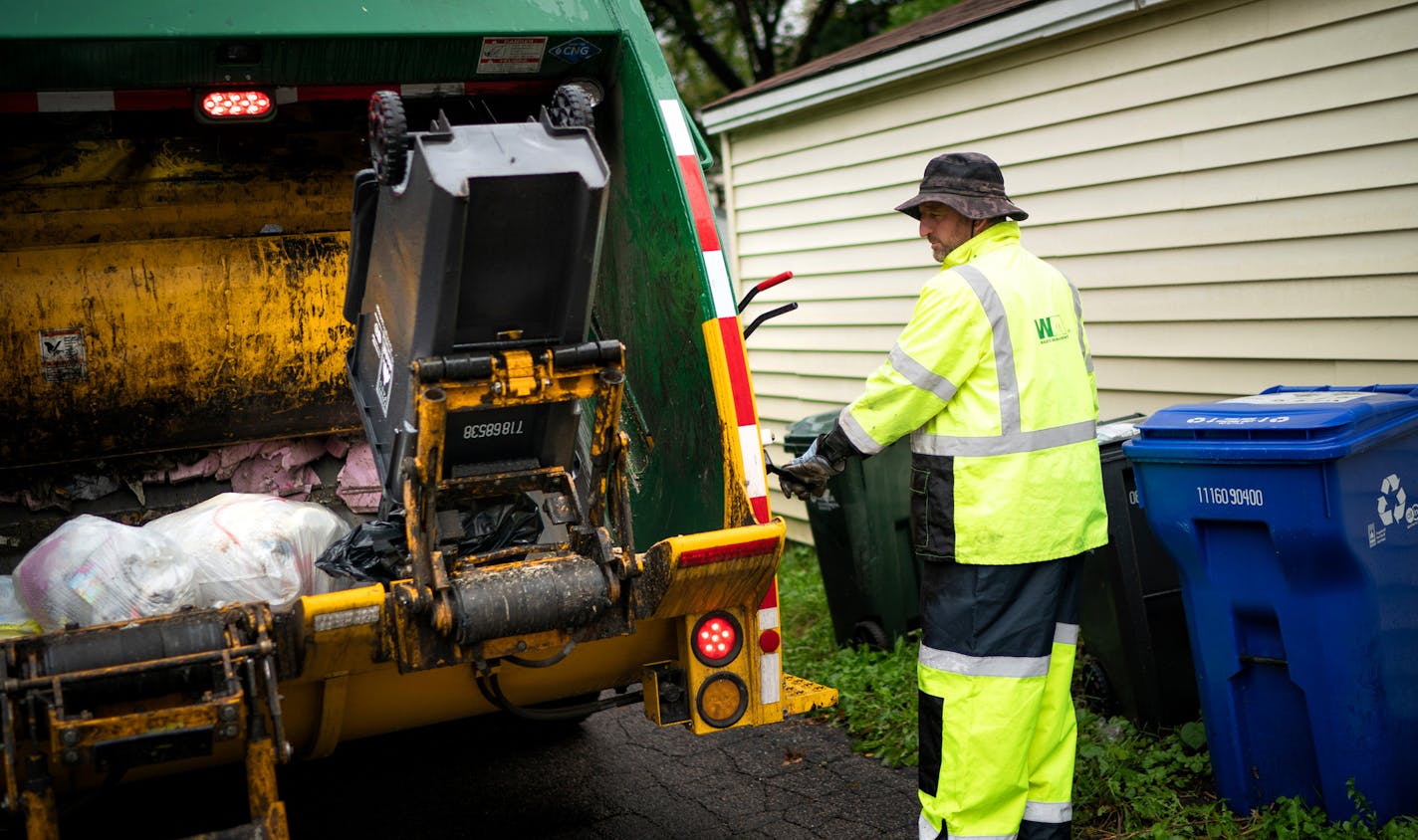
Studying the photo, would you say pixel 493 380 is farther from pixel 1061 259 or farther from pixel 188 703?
pixel 1061 259

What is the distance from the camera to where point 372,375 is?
117 inches

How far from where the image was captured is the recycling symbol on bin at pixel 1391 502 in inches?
115

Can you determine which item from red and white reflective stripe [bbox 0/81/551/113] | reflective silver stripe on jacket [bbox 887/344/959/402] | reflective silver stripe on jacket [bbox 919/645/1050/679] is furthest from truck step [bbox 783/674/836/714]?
red and white reflective stripe [bbox 0/81/551/113]

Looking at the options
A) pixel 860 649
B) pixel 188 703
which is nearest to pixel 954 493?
pixel 188 703

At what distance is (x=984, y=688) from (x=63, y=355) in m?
2.73

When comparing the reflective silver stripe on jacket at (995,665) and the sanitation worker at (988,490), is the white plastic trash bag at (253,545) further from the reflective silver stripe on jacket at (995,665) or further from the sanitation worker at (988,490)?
the reflective silver stripe on jacket at (995,665)

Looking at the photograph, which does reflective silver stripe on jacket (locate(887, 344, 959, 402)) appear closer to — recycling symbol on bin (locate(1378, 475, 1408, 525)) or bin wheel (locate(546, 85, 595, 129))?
bin wheel (locate(546, 85, 595, 129))

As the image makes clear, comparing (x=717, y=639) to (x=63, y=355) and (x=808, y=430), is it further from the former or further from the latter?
(x=63, y=355)

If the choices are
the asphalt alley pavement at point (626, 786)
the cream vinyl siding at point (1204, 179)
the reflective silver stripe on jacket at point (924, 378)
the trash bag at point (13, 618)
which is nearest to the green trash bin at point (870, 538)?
the asphalt alley pavement at point (626, 786)

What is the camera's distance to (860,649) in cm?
468

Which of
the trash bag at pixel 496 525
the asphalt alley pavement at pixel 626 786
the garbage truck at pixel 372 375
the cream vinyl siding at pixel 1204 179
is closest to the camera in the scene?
the garbage truck at pixel 372 375

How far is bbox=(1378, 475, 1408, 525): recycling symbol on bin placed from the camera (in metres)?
2.92

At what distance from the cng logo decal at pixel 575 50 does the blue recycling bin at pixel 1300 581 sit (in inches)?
66.8

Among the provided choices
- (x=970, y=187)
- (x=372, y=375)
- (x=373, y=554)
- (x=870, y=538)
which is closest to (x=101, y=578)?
(x=373, y=554)
